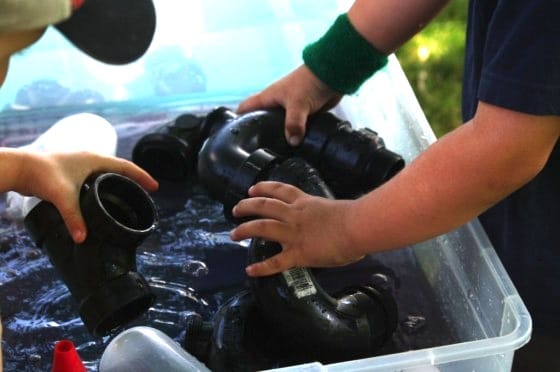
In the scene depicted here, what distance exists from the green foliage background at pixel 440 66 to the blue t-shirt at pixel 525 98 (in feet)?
1.89

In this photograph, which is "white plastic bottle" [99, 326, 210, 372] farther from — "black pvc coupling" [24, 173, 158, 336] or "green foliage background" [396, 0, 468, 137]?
"green foliage background" [396, 0, 468, 137]

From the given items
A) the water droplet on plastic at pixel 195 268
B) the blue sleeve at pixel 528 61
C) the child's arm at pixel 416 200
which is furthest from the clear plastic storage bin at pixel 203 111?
the blue sleeve at pixel 528 61

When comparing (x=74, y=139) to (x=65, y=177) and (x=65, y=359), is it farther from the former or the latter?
(x=65, y=359)

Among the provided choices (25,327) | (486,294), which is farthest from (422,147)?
(25,327)

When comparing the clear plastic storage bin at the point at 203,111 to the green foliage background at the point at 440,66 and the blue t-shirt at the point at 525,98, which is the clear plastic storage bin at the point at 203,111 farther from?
the green foliage background at the point at 440,66

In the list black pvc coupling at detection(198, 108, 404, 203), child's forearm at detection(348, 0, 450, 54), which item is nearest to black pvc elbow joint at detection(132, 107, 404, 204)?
black pvc coupling at detection(198, 108, 404, 203)

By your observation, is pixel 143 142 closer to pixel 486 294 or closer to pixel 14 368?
pixel 14 368

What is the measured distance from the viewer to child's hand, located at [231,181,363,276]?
2.58 ft

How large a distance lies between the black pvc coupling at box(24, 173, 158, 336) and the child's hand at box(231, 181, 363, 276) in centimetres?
10

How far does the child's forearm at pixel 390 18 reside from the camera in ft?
3.14

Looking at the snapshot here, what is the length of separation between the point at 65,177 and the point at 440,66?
0.95 metres

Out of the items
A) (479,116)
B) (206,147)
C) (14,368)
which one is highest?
(479,116)

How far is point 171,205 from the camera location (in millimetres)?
1015

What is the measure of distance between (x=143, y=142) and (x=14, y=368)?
33 centimetres
